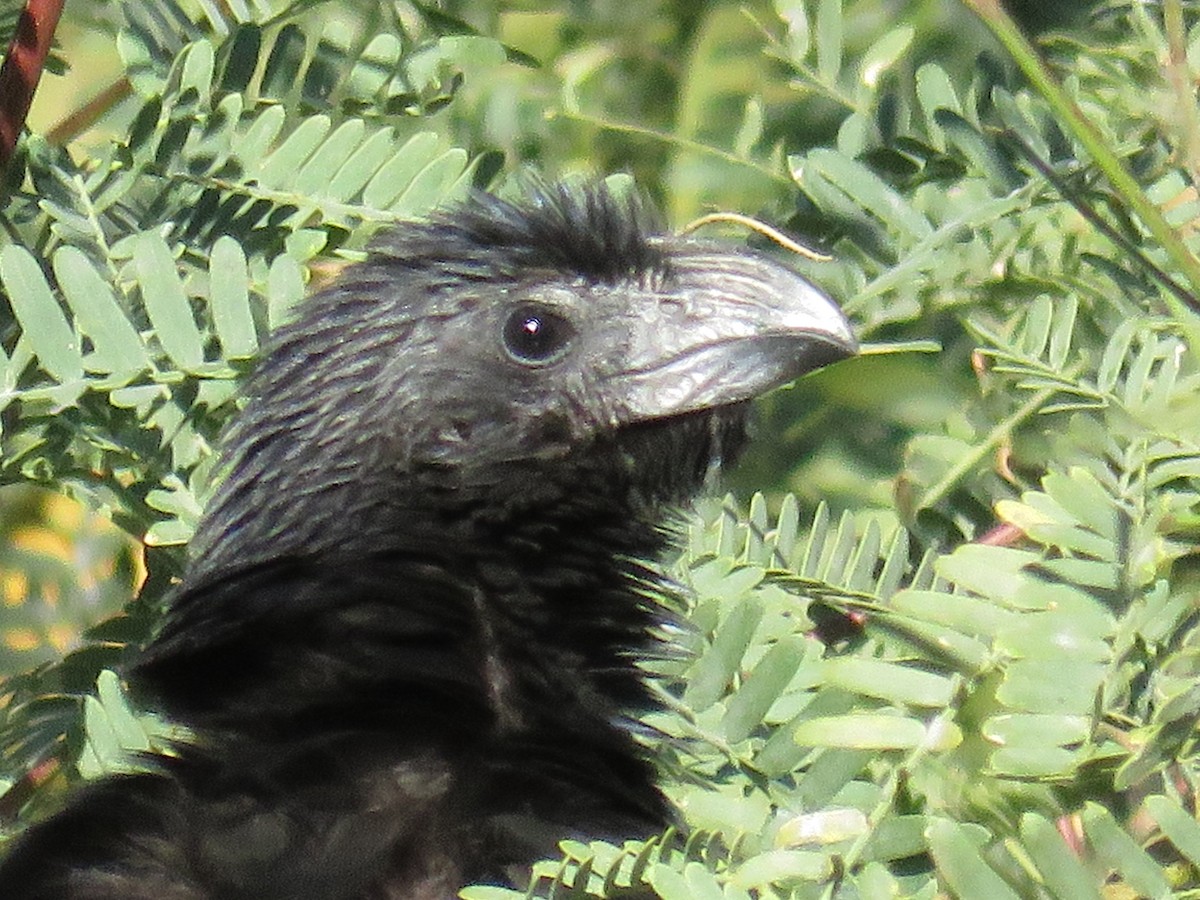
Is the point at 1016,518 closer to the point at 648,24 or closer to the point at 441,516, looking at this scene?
the point at 441,516

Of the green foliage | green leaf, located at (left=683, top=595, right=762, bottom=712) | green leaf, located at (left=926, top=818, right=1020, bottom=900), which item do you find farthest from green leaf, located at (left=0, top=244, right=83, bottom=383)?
green leaf, located at (left=926, top=818, right=1020, bottom=900)

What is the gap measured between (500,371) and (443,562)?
0.83ft

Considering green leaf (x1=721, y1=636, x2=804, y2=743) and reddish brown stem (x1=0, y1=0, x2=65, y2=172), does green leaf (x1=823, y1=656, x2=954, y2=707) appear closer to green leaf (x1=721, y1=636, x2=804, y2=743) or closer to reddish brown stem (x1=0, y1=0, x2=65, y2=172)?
green leaf (x1=721, y1=636, x2=804, y2=743)

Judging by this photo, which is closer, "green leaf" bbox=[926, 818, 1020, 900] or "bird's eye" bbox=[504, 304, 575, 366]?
"green leaf" bbox=[926, 818, 1020, 900]

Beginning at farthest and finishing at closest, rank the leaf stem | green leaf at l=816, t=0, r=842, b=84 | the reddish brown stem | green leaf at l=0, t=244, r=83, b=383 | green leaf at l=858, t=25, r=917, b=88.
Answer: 1. green leaf at l=858, t=25, r=917, b=88
2. green leaf at l=816, t=0, r=842, b=84
3. the reddish brown stem
4. green leaf at l=0, t=244, r=83, b=383
5. the leaf stem

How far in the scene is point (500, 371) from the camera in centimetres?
228

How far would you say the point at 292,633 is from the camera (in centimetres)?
201

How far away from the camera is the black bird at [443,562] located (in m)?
1.81

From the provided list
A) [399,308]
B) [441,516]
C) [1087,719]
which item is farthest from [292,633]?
[1087,719]

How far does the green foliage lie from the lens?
138cm

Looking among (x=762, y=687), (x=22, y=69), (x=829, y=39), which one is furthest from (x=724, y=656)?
(x=22, y=69)

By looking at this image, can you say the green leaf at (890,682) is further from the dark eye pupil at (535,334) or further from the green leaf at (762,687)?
the dark eye pupil at (535,334)

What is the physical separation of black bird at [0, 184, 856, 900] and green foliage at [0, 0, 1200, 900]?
0.08 metres

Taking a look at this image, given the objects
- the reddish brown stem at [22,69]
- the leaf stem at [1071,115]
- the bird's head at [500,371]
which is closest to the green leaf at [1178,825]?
the leaf stem at [1071,115]
